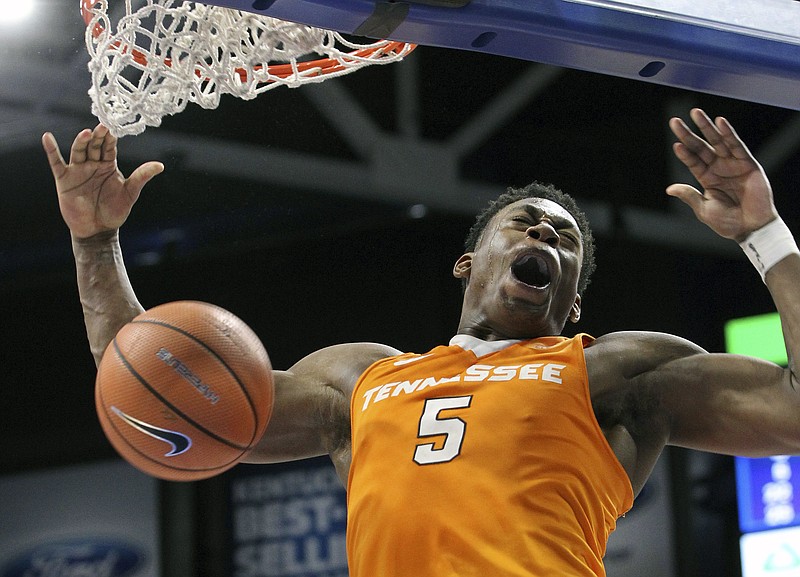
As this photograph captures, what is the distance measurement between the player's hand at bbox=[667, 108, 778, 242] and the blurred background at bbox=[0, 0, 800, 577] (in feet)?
10.0

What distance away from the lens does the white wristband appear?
267cm

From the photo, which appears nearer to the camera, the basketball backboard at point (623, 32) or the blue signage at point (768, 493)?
the basketball backboard at point (623, 32)

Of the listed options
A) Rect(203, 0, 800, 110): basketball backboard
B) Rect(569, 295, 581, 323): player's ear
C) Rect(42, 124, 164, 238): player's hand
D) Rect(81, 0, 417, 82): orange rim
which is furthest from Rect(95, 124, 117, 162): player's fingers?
Rect(569, 295, 581, 323): player's ear

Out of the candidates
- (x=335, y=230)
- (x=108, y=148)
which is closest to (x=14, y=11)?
(x=335, y=230)

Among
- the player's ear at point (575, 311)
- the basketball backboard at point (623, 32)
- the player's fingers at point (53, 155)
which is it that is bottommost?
the player's ear at point (575, 311)

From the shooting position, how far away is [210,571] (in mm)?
6012

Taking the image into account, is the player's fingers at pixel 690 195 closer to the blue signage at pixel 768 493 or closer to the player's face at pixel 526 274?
the player's face at pixel 526 274

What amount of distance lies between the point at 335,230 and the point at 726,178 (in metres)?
3.74

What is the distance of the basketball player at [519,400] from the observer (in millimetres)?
2637

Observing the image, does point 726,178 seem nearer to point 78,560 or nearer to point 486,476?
point 486,476

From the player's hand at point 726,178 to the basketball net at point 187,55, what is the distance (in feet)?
2.27

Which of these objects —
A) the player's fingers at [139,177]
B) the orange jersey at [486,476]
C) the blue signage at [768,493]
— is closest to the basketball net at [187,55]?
the player's fingers at [139,177]

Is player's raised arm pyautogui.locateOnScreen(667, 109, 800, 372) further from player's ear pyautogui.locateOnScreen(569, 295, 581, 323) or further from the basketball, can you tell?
the basketball

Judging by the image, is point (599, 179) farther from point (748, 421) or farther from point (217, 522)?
point (748, 421)
